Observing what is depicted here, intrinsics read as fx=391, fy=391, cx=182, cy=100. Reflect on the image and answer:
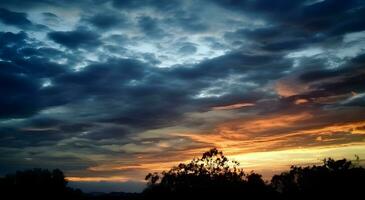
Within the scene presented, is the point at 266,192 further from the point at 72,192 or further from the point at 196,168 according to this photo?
the point at 72,192

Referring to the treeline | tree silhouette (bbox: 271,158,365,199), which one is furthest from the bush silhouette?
tree silhouette (bbox: 271,158,365,199)

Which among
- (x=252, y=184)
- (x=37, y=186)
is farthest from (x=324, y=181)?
(x=37, y=186)

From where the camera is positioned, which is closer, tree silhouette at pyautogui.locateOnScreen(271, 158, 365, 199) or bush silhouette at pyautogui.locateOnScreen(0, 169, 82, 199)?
tree silhouette at pyautogui.locateOnScreen(271, 158, 365, 199)

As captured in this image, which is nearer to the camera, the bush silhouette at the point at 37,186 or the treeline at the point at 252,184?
the treeline at the point at 252,184

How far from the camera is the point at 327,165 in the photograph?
65.9 m

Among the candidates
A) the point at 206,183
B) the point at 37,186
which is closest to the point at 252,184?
the point at 206,183

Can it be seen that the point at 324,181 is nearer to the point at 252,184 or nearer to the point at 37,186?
the point at 252,184

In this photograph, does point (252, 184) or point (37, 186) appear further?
point (37, 186)

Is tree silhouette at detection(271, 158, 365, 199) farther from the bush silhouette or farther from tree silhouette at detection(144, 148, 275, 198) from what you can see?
the bush silhouette

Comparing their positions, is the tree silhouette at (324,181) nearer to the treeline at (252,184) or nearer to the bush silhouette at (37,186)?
the treeline at (252,184)

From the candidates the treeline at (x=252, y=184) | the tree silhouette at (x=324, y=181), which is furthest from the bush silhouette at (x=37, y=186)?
the tree silhouette at (x=324, y=181)

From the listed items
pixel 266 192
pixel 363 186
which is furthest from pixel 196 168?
pixel 363 186

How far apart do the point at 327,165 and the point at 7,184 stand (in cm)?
6166

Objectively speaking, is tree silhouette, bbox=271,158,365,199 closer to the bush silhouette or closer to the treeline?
the treeline
